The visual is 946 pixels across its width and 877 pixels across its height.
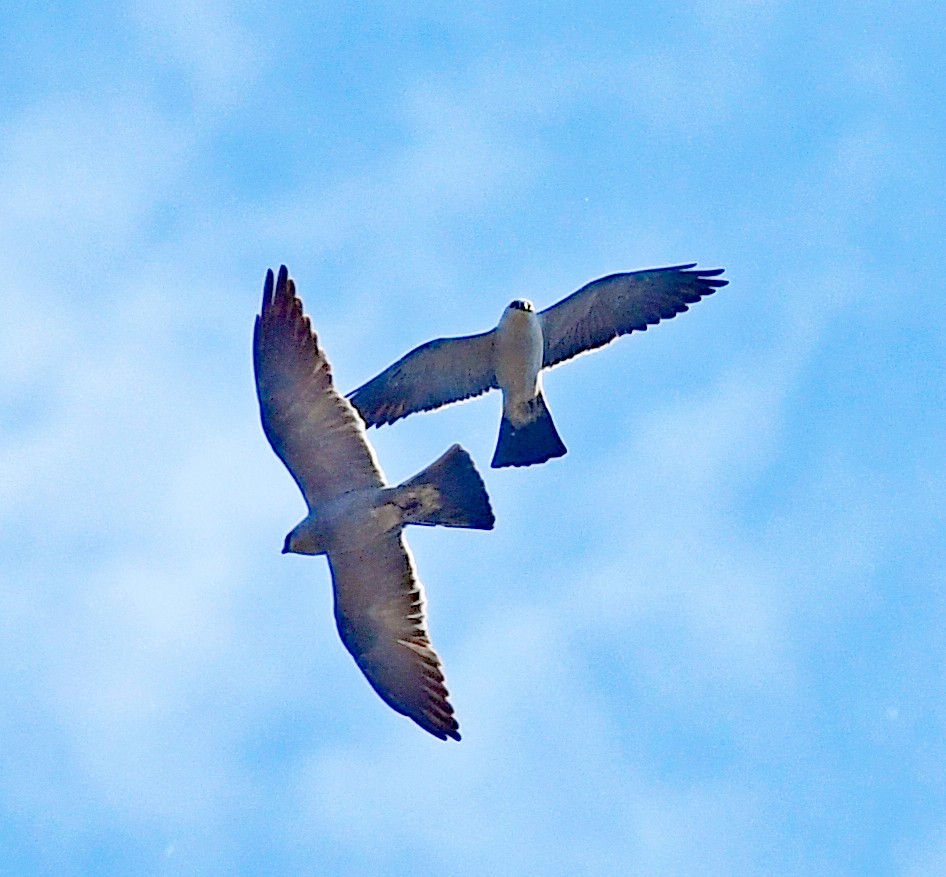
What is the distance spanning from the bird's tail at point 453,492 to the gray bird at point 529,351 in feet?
9.89

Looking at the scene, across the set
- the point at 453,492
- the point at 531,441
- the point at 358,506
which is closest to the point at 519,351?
the point at 531,441

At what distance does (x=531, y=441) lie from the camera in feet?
54.4

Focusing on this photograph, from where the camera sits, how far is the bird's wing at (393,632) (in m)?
13.7

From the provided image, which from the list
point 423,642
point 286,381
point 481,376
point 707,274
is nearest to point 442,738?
point 423,642

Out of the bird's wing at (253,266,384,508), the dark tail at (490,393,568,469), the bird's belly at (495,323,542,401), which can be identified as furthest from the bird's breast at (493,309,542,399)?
the bird's wing at (253,266,384,508)

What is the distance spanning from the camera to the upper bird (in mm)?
13430

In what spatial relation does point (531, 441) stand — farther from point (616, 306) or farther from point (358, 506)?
point (358, 506)

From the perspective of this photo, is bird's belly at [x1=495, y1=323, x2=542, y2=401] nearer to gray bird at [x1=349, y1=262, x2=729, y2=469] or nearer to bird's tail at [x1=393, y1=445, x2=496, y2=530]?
gray bird at [x1=349, y1=262, x2=729, y2=469]

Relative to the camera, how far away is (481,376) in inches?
672

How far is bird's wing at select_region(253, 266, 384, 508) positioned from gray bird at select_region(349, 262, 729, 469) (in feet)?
9.89

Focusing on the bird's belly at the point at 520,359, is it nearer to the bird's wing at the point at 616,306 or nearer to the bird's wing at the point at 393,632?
the bird's wing at the point at 616,306

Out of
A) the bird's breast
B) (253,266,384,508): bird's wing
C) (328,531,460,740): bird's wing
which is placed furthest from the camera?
the bird's breast

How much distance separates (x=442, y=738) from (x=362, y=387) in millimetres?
4655

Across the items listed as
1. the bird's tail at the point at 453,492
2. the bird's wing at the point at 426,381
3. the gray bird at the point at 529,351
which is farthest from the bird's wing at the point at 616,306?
the bird's tail at the point at 453,492
